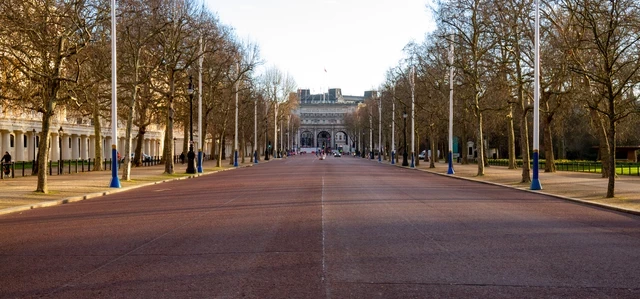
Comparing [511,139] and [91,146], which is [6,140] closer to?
[91,146]

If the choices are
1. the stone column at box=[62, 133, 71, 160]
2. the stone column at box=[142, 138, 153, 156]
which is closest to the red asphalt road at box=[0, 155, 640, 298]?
the stone column at box=[62, 133, 71, 160]

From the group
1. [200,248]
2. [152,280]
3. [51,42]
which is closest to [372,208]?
[200,248]

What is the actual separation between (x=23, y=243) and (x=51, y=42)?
1566 cm

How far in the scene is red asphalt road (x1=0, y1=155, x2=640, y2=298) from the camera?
7.89 m

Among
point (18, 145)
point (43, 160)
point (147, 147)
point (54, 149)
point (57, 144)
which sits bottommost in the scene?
point (43, 160)

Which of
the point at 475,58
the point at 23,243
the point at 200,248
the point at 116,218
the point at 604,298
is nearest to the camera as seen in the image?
the point at 604,298

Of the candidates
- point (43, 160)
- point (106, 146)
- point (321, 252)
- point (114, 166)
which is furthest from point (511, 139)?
point (106, 146)

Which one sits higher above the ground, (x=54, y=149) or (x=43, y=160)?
(x=54, y=149)

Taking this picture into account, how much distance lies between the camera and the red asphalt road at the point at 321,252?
25.9 ft

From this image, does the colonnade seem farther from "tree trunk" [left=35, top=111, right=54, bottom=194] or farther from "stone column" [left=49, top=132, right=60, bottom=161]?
"tree trunk" [left=35, top=111, right=54, bottom=194]

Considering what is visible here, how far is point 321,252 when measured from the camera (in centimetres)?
1037

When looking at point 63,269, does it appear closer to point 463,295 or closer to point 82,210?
point 463,295

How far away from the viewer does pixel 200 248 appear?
1095 cm

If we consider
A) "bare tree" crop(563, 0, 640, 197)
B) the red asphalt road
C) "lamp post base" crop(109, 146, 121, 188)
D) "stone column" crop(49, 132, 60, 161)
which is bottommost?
the red asphalt road
